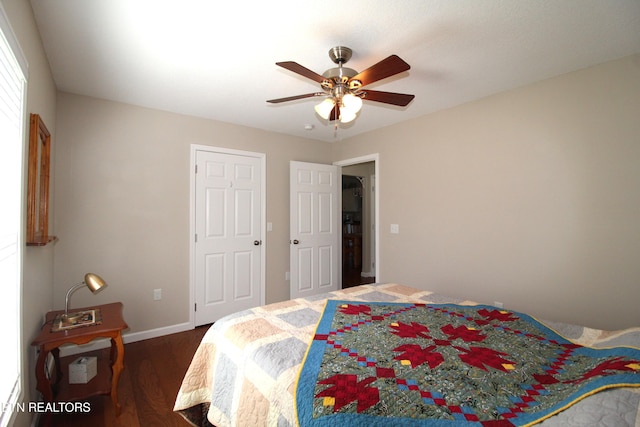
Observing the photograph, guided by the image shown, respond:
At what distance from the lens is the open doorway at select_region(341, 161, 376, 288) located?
226 inches

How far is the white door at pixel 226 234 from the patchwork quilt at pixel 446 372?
2.16m

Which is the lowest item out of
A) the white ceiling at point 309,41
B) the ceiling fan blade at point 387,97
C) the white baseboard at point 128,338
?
the white baseboard at point 128,338

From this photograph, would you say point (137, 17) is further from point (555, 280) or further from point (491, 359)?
point (555, 280)

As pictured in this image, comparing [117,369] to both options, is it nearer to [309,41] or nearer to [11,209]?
[11,209]

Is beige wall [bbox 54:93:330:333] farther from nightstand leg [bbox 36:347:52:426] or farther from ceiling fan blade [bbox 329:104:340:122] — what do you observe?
ceiling fan blade [bbox 329:104:340:122]

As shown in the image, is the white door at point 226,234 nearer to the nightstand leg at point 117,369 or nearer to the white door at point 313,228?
the white door at point 313,228

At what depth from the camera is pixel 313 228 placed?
409cm

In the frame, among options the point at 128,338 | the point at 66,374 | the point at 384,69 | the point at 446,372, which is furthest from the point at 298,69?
the point at 128,338

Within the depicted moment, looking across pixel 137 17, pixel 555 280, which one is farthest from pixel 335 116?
pixel 555 280

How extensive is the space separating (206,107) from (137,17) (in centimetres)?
138

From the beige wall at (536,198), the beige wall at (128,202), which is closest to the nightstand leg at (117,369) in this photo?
the beige wall at (128,202)

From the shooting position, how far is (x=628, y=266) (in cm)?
201

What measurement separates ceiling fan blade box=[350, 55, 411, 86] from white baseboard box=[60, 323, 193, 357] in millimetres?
2923

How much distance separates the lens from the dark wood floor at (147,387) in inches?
71.4
